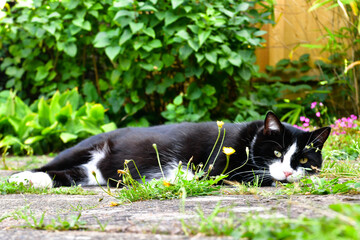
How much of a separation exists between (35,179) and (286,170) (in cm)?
154

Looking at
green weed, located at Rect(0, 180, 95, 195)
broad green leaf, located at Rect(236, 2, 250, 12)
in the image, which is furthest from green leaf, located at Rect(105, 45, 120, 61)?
green weed, located at Rect(0, 180, 95, 195)

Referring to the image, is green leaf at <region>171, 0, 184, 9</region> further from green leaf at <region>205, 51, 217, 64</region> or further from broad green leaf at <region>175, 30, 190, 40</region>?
green leaf at <region>205, 51, 217, 64</region>

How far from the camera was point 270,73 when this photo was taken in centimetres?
607

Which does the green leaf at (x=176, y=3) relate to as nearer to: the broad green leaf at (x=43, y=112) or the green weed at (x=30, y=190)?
the broad green leaf at (x=43, y=112)

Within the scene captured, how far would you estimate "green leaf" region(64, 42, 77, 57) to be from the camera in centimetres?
509

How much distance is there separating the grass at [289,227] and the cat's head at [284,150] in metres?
1.36

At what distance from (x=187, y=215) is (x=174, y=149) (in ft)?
4.79

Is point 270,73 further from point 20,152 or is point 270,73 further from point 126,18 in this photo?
point 20,152

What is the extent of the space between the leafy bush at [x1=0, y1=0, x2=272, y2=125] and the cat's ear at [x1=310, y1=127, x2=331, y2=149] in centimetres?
213

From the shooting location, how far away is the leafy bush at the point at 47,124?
4.68 meters

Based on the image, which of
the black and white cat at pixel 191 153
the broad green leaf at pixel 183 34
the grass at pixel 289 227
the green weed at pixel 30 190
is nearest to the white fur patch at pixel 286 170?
the black and white cat at pixel 191 153

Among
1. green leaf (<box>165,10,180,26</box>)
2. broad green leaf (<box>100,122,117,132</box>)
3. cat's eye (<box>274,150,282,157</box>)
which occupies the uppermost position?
green leaf (<box>165,10,180,26</box>)

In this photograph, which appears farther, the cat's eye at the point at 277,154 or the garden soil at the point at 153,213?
the cat's eye at the point at 277,154

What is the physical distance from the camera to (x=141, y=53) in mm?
4824
